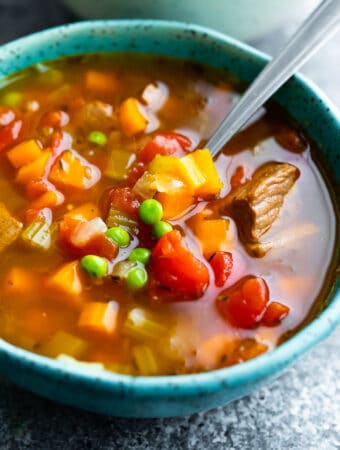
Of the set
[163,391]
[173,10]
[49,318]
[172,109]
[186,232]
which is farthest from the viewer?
[173,10]

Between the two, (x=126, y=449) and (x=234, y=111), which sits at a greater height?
(x=234, y=111)

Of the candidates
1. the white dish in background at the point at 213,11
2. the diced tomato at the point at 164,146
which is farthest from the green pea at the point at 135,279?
the white dish in background at the point at 213,11

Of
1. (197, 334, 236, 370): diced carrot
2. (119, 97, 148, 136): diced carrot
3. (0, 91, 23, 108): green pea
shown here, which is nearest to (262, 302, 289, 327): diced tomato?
(197, 334, 236, 370): diced carrot

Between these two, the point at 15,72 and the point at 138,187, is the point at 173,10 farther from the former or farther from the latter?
the point at 138,187

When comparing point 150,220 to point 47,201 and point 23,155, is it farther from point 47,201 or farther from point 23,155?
point 23,155

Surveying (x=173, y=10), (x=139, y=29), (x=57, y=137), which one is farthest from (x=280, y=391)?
(x=173, y=10)

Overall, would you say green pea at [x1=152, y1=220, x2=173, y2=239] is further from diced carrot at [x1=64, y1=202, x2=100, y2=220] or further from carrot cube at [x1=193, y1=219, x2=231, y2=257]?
diced carrot at [x1=64, y1=202, x2=100, y2=220]
